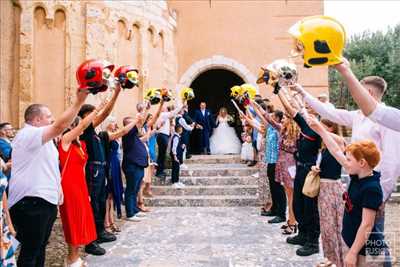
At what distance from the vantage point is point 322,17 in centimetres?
246

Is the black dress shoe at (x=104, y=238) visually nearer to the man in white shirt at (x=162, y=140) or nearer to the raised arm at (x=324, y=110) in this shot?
the raised arm at (x=324, y=110)

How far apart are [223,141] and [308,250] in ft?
25.9

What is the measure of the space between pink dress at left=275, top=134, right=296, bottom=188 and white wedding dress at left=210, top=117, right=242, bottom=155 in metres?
6.18

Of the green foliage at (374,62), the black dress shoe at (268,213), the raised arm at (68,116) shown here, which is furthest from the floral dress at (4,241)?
the green foliage at (374,62)

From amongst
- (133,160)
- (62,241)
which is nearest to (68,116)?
(62,241)

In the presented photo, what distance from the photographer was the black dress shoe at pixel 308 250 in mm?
4660

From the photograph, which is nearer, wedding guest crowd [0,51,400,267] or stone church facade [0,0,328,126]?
wedding guest crowd [0,51,400,267]

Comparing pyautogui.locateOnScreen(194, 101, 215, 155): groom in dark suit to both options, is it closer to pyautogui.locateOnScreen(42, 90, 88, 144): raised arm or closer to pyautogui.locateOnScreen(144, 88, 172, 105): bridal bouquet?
pyautogui.locateOnScreen(144, 88, 172, 105): bridal bouquet

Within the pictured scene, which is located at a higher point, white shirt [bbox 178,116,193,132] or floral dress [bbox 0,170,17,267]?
white shirt [bbox 178,116,193,132]

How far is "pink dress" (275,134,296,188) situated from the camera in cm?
584

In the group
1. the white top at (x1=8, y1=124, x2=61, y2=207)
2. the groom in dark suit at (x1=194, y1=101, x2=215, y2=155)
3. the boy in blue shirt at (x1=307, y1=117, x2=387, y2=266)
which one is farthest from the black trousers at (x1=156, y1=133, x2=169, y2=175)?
the boy in blue shirt at (x1=307, y1=117, x2=387, y2=266)

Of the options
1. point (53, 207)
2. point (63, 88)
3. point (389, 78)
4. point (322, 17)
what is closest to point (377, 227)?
point (322, 17)

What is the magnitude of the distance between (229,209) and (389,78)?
16.5 metres

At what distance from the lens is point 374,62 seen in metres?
21.8
